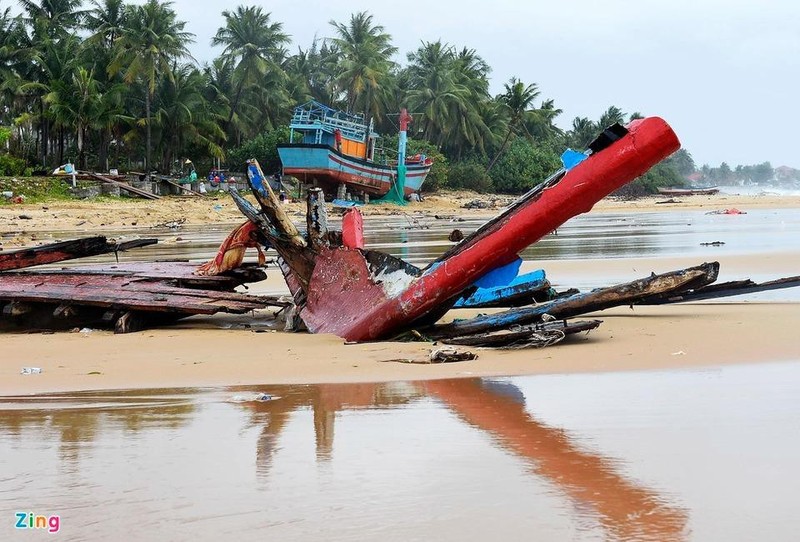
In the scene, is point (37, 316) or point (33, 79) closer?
point (37, 316)

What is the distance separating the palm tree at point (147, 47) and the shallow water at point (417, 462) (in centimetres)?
4218

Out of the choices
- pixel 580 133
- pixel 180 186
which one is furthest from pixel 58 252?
pixel 580 133

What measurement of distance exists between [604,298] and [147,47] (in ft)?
139

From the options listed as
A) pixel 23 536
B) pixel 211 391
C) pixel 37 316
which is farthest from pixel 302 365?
pixel 37 316

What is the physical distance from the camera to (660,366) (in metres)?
6.21

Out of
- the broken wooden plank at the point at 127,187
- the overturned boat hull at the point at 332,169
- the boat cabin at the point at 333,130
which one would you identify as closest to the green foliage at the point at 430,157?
the boat cabin at the point at 333,130

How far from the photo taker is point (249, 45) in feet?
177

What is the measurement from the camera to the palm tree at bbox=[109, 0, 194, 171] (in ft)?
148

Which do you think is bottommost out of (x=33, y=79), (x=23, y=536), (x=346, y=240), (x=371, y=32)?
(x=23, y=536)

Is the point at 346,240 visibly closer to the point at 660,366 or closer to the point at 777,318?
the point at 660,366

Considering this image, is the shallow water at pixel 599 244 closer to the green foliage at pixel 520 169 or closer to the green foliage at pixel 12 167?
the green foliage at pixel 12 167

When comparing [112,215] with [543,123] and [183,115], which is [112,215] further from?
[543,123]

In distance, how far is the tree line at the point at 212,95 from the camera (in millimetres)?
45156

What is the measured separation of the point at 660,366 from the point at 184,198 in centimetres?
3473
